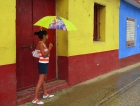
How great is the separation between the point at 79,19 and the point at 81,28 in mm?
313

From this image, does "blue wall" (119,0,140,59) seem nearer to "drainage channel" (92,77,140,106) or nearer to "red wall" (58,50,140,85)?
"red wall" (58,50,140,85)

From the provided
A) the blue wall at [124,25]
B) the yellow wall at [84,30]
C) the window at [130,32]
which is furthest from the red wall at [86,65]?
the window at [130,32]

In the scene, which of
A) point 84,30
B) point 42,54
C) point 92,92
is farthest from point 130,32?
point 42,54

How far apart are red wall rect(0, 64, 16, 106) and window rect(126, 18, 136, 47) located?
7831 millimetres

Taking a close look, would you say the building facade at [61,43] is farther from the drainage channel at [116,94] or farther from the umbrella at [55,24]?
the drainage channel at [116,94]

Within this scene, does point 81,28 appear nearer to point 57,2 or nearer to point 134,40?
point 57,2

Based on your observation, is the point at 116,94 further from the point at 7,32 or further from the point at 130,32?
the point at 130,32

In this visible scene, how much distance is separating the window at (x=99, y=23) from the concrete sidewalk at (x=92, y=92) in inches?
64.1

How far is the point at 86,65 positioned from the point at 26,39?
2.64 m

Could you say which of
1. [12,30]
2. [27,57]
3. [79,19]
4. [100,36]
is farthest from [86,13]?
[12,30]

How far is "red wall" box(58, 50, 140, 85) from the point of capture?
6668 mm

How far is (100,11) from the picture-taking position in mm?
9094

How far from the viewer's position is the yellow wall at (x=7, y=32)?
452 centimetres

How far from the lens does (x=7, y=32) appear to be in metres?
4.62
